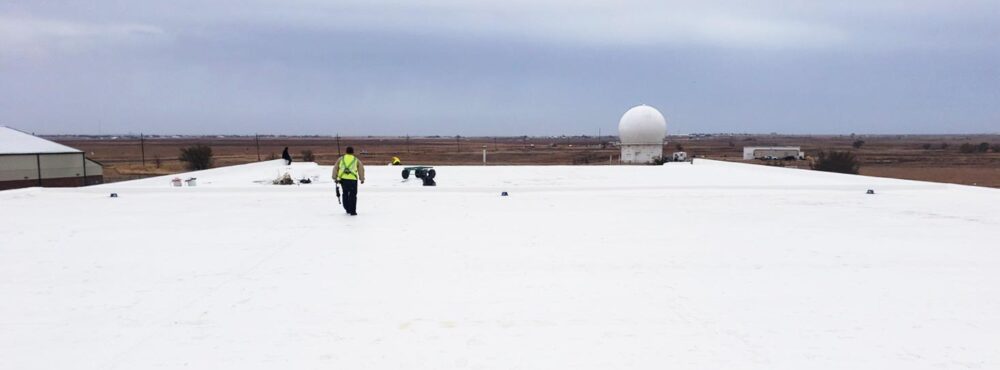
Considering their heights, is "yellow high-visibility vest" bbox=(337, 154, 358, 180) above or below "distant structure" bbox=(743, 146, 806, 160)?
above

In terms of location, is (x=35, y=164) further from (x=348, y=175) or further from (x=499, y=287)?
(x=499, y=287)

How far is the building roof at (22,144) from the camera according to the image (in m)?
23.8

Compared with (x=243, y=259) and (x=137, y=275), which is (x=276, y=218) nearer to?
(x=243, y=259)

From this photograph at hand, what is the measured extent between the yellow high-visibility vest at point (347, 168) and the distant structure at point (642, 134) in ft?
112

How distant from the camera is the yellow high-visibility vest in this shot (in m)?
10.6

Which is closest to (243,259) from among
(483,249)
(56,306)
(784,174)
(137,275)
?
(137,275)

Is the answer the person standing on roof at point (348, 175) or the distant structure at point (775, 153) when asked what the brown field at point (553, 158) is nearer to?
the distant structure at point (775, 153)

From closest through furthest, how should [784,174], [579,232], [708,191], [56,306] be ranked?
[56,306] < [579,232] < [708,191] < [784,174]

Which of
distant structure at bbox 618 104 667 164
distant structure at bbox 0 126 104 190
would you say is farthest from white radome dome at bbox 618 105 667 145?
distant structure at bbox 0 126 104 190

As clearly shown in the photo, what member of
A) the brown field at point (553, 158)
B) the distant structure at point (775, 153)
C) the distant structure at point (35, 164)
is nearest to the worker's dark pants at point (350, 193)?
the distant structure at point (35, 164)

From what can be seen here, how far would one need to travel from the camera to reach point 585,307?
5.38m

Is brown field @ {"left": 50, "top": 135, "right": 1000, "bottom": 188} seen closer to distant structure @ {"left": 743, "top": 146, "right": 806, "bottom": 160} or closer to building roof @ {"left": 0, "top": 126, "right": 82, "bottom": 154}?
distant structure @ {"left": 743, "top": 146, "right": 806, "bottom": 160}

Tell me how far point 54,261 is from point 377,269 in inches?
142

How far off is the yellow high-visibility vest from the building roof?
18970 millimetres
